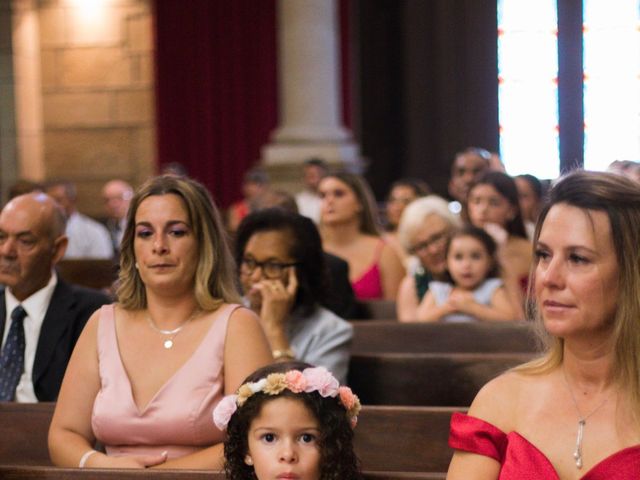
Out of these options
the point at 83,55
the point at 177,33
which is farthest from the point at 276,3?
the point at 83,55

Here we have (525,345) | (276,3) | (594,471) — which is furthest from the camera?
(276,3)

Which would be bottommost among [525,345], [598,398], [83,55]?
[525,345]

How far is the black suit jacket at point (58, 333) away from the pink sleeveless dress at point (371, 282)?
2.33m

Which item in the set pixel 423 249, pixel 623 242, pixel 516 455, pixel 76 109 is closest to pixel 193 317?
pixel 516 455

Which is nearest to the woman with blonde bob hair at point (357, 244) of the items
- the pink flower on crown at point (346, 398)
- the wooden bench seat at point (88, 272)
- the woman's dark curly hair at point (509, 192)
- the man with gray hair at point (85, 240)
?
the woman's dark curly hair at point (509, 192)

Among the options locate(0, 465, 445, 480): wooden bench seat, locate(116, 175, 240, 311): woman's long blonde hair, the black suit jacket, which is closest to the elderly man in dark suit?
the black suit jacket

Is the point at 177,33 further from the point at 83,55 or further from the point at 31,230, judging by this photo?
the point at 31,230

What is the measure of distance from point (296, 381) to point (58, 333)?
1659 millimetres

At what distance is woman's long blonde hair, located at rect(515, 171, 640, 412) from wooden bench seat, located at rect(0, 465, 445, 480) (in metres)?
0.51

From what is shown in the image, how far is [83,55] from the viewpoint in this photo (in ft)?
42.3

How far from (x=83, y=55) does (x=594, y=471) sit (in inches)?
435

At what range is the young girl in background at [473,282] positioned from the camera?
18.2 ft

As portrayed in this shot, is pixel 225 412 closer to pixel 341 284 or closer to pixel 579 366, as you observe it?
pixel 579 366

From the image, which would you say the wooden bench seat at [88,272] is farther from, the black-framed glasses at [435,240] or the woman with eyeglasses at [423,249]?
the black-framed glasses at [435,240]
